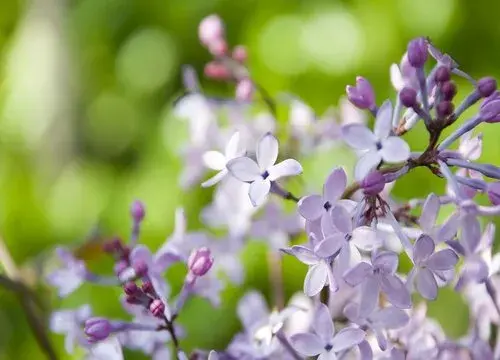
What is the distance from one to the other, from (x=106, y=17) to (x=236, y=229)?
149 centimetres

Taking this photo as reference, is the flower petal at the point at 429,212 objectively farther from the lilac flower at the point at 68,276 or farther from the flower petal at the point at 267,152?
the lilac flower at the point at 68,276

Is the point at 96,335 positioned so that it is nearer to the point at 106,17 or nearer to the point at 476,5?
the point at 476,5

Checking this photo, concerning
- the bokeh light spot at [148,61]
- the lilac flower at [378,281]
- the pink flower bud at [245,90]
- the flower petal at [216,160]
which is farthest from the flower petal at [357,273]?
the bokeh light spot at [148,61]

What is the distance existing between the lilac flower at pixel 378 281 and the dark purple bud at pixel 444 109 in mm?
65

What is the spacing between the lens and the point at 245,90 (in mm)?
576

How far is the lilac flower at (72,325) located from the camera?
47 centimetres

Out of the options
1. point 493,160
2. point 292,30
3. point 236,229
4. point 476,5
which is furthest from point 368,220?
point 476,5

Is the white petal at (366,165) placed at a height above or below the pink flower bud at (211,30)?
above

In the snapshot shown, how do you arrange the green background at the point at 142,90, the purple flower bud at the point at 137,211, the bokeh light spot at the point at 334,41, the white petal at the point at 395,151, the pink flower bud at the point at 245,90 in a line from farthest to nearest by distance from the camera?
the bokeh light spot at the point at 334,41
the green background at the point at 142,90
the pink flower bud at the point at 245,90
the purple flower bud at the point at 137,211
the white petal at the point at 395,151

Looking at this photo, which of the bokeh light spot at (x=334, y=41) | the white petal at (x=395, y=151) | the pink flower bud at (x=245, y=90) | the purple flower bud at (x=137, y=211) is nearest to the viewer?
the white petal at (x=395, y=151)

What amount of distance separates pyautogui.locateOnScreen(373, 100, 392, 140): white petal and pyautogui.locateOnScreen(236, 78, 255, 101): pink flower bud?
22 centimetres

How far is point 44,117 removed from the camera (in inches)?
72.7

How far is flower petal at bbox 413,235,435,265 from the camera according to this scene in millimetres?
356

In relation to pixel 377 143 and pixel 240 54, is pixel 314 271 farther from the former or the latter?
pixel 240 54
